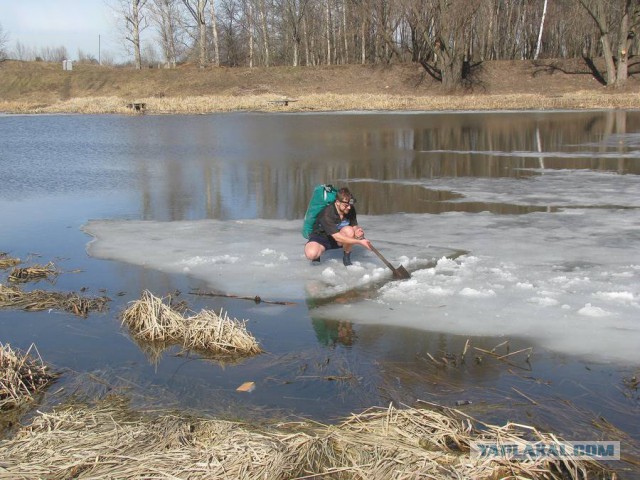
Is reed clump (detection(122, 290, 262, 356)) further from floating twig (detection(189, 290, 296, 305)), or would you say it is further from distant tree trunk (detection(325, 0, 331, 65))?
distant tree trunk (detection(325, 0, 331, 65))

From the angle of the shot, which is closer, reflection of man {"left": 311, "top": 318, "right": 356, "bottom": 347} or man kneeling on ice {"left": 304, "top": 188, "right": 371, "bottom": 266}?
reflection of man {"left": 311, "top": 318, "right": 356, "bottom": 347}

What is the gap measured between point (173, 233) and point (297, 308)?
3.76 metres

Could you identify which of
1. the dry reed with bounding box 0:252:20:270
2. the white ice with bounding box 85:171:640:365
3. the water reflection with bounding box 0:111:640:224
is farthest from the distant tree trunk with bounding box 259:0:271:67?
the dry reed with bounding box 0:252:20:270

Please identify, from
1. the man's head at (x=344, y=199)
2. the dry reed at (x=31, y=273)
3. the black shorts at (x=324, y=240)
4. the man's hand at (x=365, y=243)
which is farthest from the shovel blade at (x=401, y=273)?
the dry reed at (x=31, y=273)

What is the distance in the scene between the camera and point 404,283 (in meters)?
7.27

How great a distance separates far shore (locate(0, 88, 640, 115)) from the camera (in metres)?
39.4

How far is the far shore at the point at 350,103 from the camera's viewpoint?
39.4m

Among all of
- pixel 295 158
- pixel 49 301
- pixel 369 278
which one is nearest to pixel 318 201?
pixel 369 278

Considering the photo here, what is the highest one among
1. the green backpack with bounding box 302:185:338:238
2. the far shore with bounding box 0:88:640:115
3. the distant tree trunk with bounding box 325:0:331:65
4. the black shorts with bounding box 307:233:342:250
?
the distant tree trunk with bounding box 325:0:331:65

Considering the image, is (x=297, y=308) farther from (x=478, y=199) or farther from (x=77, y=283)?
(x=478, y=199)

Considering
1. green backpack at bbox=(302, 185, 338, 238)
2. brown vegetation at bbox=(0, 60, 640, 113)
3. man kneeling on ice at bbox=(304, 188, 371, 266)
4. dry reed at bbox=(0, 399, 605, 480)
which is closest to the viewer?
dry reed at bbox=(0, 399, 605, 480)

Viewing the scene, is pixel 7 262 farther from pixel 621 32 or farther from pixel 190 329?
pixel 621 32

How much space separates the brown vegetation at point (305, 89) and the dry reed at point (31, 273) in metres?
33.8

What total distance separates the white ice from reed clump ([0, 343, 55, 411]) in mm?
2418
